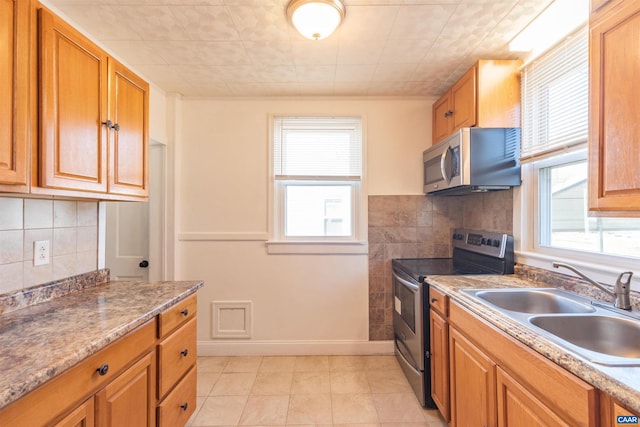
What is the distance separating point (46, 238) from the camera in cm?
145

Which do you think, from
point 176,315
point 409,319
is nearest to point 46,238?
point 176,315

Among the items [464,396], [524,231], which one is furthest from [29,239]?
[524,231]

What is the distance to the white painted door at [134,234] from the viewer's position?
256cm

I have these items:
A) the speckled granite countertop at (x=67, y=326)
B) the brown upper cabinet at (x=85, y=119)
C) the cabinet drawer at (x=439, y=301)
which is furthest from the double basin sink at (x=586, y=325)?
the brown upper cabinet at (x=85, y=119)

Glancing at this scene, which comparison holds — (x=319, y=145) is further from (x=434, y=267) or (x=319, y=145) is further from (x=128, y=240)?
(x=128, y=240)

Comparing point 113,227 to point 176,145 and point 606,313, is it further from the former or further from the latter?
point 606,313

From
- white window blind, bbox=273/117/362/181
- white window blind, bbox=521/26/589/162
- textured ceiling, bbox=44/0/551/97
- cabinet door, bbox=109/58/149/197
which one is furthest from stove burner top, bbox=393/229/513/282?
cabinet door, bbox=109/58/149/197

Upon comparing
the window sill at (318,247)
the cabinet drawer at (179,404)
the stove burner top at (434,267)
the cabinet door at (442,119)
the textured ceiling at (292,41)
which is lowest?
the cabinet drawer at (179,404)

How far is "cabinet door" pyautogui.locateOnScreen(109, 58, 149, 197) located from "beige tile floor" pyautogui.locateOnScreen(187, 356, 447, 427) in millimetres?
1548

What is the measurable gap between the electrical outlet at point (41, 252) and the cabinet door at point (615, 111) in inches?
100.0

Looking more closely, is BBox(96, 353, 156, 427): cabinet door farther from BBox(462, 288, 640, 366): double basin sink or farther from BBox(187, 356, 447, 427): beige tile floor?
BBox(462, 288, 640, 366): double basin sink

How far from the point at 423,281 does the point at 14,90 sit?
2.19m

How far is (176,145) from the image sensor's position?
2.57 m

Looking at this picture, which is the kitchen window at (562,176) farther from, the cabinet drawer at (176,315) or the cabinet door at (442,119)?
the cabinet drawer at (176,315)
